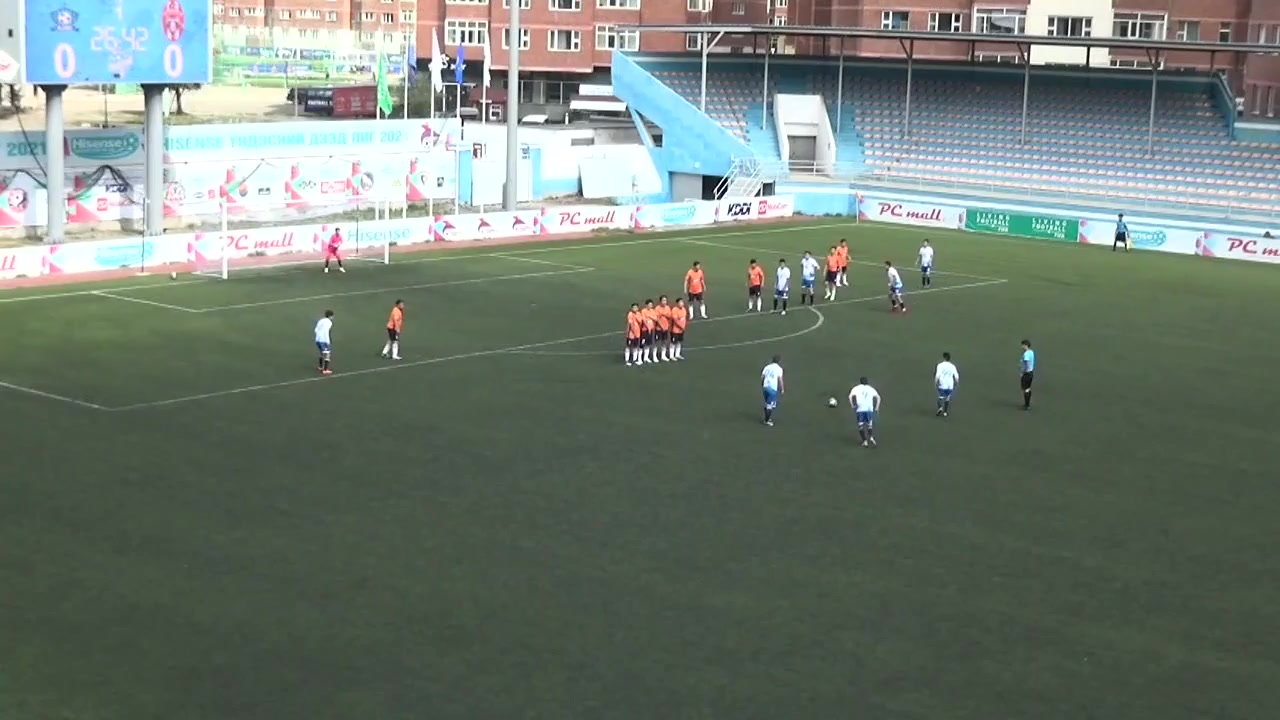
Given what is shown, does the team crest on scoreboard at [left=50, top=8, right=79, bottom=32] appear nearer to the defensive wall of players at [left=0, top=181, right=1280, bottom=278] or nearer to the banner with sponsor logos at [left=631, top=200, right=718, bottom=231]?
the defensive wall of players at [left=0, top=181, right=1280, bottom=278]

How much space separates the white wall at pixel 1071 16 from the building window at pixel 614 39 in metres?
24.1

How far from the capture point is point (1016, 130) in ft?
245

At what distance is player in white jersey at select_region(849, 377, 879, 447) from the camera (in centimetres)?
2888

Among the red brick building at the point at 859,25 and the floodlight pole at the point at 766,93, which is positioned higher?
the red brick building at the point at 859,25

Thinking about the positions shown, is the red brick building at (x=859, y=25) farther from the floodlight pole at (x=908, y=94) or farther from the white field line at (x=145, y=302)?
the white field line at (x=145, y=302)

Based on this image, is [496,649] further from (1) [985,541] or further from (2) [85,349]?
(2) [85,349]

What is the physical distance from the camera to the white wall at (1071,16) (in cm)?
8425

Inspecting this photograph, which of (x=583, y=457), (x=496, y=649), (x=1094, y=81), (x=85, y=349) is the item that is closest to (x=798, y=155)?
(x=1094, y=81)

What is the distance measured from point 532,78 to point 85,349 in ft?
224

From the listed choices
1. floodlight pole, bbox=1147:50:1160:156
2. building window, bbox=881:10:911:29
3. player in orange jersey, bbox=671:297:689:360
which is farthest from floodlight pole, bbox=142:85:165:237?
building window, bbox=881:10:911:29

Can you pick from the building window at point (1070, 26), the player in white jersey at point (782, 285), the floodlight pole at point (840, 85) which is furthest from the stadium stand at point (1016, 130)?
the player in white jersey at point (782, 285)

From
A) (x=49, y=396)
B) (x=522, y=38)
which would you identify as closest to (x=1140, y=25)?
(x=522, y=38)

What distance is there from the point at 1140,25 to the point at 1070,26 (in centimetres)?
355

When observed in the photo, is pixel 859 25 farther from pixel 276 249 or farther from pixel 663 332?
pixel 663 332
